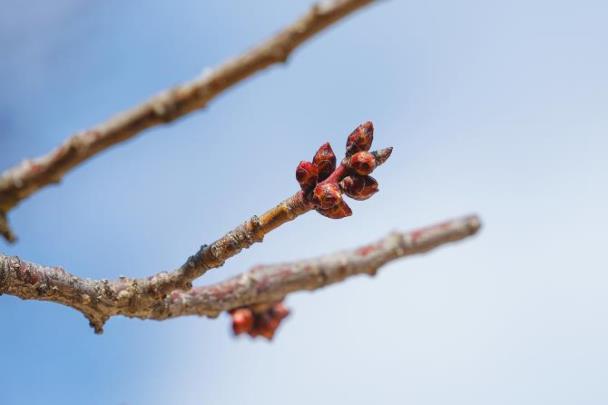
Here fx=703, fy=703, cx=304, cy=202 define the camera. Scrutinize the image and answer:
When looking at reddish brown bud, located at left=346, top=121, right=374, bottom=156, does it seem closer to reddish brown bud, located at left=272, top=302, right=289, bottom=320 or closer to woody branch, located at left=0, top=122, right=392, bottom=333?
woody branch, located at left=0, top=122, right=392, bottom=333

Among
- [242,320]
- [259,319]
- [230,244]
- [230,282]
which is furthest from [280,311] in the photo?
[230,244]

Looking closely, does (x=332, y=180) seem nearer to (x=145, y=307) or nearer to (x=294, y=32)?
(x=294, y=32)

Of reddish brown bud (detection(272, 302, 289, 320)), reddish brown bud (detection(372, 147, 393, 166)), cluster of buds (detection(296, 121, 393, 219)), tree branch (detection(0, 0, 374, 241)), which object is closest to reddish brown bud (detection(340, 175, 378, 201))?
cluster of buds (detection(296, 121, 393, 219))

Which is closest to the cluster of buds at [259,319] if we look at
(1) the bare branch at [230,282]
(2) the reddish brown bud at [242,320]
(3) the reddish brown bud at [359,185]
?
(2) the reddish brown bud at [242,320]

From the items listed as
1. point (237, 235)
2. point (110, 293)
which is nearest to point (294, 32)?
point (237, 235)

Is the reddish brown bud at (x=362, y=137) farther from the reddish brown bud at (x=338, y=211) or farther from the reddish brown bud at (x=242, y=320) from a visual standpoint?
the reddish brown bud at (x=242, y=320)
